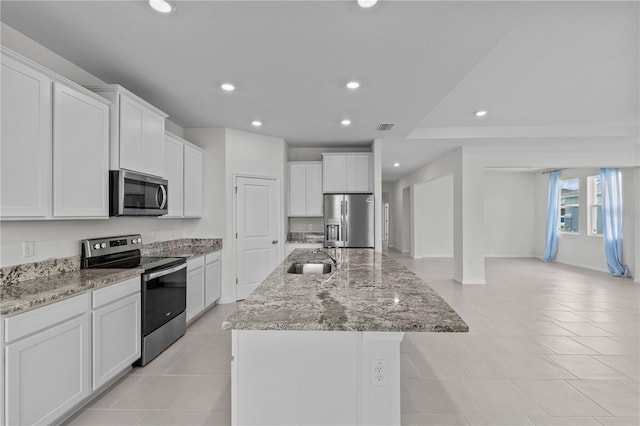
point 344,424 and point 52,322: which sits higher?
point 52,322

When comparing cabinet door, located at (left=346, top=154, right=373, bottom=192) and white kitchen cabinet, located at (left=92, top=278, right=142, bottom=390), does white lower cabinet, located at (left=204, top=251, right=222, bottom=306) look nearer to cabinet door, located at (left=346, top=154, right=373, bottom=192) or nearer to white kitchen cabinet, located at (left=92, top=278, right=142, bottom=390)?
white kitchen cabinet, located at (left=92, top=278, right=142, bottom=390)

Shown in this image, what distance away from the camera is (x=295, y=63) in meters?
2.60

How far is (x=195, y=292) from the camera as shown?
371 centimetres

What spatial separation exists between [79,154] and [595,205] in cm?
1012

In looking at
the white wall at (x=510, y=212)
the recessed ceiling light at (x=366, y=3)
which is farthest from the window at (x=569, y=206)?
the recessed ceiling light at (x=366, y=3)

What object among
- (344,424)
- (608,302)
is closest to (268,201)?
(344,424)

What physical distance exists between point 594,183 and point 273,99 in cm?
843

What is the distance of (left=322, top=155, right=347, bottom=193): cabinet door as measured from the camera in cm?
541

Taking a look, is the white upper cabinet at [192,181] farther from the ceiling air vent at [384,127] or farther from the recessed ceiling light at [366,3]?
the recessed ceiling light at [366,3]

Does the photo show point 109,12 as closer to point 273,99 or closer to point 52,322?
point 273,99

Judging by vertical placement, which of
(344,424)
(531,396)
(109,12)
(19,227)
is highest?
(109,12)

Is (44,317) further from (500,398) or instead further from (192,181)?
(500,398)

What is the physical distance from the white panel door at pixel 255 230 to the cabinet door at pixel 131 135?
1.86m

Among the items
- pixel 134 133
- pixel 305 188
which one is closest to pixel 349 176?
pixel 305 188
